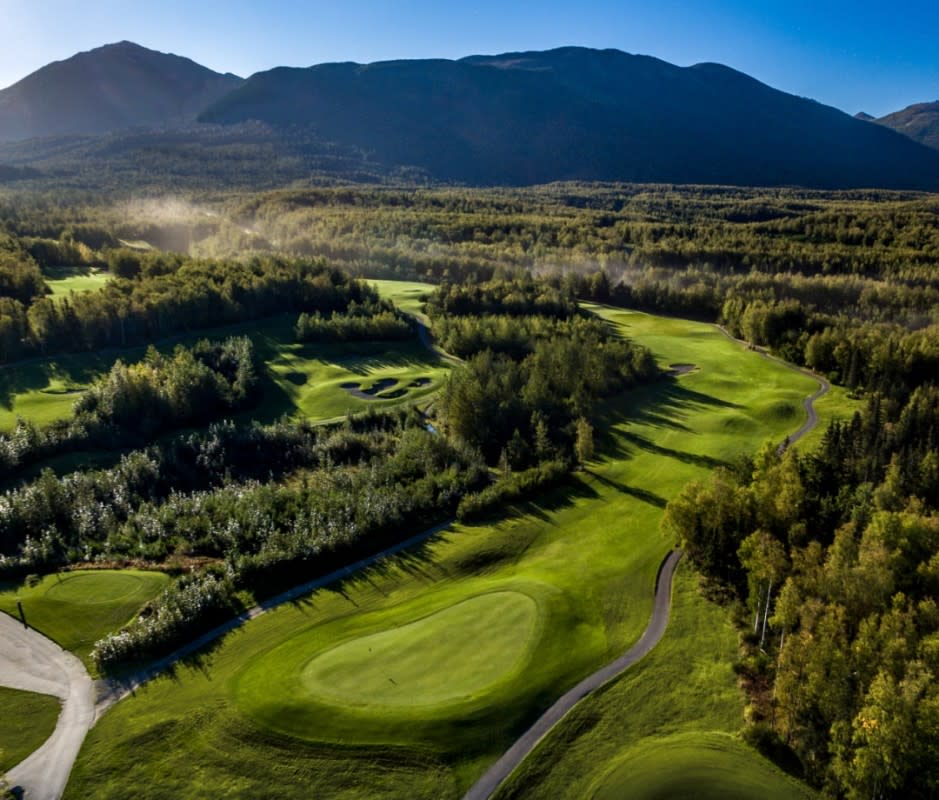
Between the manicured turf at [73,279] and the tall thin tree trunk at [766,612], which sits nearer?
the tall thin tree trunk at [766,612]

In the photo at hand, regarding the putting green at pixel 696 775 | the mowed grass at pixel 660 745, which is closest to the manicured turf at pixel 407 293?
the mowed grass at pixel 660 745

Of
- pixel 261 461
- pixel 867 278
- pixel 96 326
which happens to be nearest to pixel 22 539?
pixel 261 461

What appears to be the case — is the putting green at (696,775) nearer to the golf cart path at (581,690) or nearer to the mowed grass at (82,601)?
the golf cart path at (581,690)

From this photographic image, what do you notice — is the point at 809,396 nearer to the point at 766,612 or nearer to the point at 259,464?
the point at 766,612

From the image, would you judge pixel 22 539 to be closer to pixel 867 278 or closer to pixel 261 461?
pixel 261 461

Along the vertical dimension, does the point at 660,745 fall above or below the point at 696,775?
below

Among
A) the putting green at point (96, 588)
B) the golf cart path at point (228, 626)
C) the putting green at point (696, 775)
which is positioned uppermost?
the putting green at point (696, 775)

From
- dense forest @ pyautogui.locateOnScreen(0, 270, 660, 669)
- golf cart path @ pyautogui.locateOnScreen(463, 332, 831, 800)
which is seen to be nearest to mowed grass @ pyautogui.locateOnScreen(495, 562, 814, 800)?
golf cart path @ pyautogui.locateOnScreen(463, 332, 831, 800)

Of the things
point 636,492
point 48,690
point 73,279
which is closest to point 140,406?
point 48,690
